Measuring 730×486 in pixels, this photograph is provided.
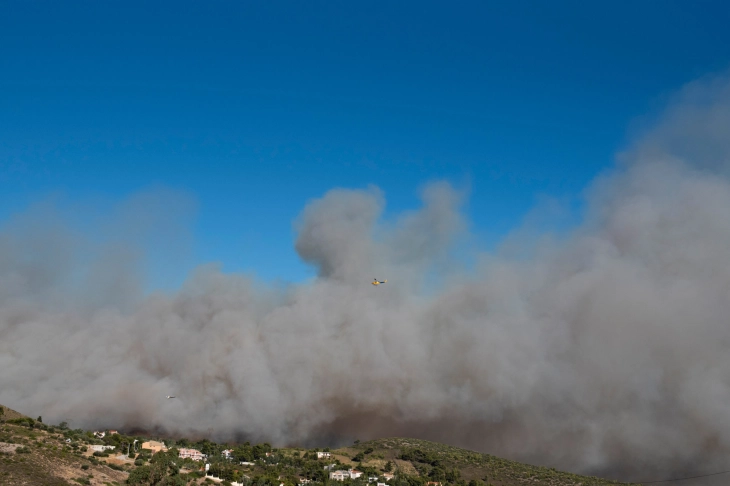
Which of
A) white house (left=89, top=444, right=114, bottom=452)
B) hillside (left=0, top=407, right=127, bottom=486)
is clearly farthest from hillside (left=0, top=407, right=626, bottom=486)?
white house (left=89, top=444, right=114, bottom=452)

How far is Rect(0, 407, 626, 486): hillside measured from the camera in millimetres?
33188

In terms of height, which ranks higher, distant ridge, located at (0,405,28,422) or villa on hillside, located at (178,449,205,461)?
distant ridge, located at (0,405,28,422)

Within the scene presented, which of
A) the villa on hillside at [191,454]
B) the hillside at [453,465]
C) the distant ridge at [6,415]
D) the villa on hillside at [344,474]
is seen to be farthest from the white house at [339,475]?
the distant ridge at [6,415]

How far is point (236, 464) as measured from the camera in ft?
163

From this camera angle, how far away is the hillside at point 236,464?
33.2 m

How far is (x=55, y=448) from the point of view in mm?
36344

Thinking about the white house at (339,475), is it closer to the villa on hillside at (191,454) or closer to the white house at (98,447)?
the villa on hillside at (191,454)

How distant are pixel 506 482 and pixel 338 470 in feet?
52.8

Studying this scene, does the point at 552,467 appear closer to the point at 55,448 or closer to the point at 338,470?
the point at 338,470

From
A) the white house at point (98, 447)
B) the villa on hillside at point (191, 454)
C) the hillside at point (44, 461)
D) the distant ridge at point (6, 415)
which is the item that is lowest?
the hillside at point (44, 461)

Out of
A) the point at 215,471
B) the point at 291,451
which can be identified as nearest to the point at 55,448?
the point at 215,471

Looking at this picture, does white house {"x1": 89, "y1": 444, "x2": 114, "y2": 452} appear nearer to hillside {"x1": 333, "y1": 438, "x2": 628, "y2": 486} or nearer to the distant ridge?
the distant ridge

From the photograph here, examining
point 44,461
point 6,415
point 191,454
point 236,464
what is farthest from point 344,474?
point 6,415

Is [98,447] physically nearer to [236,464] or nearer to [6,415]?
[6,415]
